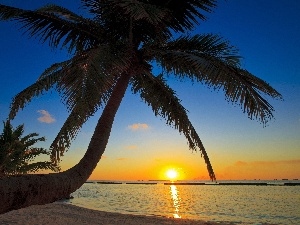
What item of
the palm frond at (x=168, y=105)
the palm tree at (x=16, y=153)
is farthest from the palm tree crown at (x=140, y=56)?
the palm tree at (x=16, y=153)

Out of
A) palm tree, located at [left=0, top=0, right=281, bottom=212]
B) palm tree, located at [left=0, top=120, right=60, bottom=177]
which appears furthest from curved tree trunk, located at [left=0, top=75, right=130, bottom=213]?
palm tree, located at [left=0, top=120, right=60, bottom=177]

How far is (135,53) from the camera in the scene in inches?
268

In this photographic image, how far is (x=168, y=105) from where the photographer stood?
765cm

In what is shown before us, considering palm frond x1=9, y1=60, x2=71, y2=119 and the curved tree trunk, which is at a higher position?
palm frond x1=9, y1=60, x2=71, y2=119

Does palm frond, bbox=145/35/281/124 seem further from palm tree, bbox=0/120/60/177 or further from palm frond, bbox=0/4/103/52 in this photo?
palm tree, bbox=0/120/60/177

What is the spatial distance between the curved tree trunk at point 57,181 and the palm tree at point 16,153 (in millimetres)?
15655

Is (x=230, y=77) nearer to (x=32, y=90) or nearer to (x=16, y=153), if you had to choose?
(x=32, y=90)

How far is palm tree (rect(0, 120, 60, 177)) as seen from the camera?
20.1 meters

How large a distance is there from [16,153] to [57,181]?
18.3 metres

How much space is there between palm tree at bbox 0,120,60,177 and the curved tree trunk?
51.4 feet

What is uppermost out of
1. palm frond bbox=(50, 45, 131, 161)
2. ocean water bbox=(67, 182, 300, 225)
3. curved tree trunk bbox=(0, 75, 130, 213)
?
palm frond bbox=(50, 45, 131, 161)

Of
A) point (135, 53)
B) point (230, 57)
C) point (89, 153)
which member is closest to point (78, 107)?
point (89, 153)

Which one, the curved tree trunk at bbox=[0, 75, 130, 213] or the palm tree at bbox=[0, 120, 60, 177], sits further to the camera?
the palm tree at bbox=[0, 120, 60, 177]

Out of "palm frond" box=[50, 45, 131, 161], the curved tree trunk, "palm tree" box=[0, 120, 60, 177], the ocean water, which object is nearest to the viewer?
the curved tree trunk
